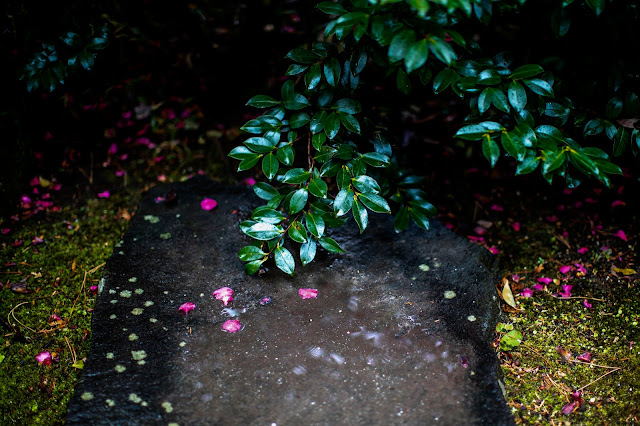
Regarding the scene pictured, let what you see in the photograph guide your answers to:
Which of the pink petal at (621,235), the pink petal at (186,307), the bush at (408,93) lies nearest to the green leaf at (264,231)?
the bush at (408,93)

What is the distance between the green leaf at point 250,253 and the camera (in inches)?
74.6

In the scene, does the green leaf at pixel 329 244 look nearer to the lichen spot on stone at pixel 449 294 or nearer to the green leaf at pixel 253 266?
the green leaf at pixel 253 266

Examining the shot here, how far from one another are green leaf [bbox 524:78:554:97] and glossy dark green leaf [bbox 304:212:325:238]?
32.0 inches

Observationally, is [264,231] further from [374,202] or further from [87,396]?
[87,396]

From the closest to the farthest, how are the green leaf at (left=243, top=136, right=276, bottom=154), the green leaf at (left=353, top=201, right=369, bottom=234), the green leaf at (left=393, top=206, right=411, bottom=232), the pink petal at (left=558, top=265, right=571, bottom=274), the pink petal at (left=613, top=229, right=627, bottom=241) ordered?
the green leaf at (left=353, top=201, right=369, bottom=234) < the green leaf at (left=243, top=136, right=276, bottom=154) < the green leaf at (left=393, top=206, right=411, bottom=232) < the pink petal at (left=558, top=265, right=571, bottom=274) < the pink petal at (left=613, top=229, right=627, bottom=241)

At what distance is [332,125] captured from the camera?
1780mm

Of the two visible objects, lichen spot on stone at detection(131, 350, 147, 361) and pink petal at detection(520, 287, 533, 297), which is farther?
pink petal at detection(520, 287, 533, 297)

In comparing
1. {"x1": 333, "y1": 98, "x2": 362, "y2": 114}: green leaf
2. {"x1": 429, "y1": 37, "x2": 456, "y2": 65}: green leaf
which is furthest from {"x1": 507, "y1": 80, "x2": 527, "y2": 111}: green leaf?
{"x1": 333, "y1": 98, "x2": 362, "y2": 114}: green leaf

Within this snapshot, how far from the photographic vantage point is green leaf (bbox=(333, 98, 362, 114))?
71.4 inches

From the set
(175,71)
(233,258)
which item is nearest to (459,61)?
(233,258)

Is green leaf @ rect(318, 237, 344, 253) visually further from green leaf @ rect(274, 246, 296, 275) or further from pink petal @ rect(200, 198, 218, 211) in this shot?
pink petal @ rect(200, 198, 218, 211)

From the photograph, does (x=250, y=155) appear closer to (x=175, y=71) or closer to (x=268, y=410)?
(x=268, y=410)

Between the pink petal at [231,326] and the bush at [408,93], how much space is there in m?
0.21

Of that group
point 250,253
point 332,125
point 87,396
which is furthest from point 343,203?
point 87,396
